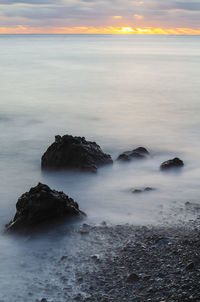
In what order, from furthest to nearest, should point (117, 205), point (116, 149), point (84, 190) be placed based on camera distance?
1. point (116, 149)
2. point (84, 190)
3. point (117, 205)

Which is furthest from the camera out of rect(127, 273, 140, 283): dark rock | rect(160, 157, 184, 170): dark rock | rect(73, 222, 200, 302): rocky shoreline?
A: rect(160, 157, 184, 170): dark rock

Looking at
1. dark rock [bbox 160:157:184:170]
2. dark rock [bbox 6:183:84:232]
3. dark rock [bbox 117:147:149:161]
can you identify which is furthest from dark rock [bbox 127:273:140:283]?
dark rock [bbox 117:147:149:161]

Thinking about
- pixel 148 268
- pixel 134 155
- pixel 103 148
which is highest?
pixel 103 148

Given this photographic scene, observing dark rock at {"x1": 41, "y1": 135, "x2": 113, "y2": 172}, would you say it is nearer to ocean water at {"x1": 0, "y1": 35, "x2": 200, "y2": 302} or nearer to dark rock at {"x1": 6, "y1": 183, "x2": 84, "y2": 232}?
ocean water at {"x1": 0, "y1": 35, "x2": 200, "y2": 302}

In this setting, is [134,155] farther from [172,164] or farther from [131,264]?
[131,264]

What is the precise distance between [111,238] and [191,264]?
5.63 feet

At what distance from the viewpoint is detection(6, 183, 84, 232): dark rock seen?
852 cm

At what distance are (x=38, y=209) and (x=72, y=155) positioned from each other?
359 cm

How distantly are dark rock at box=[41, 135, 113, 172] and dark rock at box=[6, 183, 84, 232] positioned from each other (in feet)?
10.2

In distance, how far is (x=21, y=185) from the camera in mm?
11523

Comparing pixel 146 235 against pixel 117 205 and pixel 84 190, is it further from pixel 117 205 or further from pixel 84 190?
pixel 84 190

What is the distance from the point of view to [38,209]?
8.52m

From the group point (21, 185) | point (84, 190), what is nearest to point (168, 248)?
point (84, 190)

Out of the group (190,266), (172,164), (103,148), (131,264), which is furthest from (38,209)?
(103,148)
